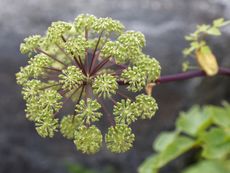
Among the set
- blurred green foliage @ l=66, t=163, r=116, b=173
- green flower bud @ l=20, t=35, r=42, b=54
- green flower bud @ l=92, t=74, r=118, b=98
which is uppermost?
green flower bud @ l=20, t=35, r=42, b=54

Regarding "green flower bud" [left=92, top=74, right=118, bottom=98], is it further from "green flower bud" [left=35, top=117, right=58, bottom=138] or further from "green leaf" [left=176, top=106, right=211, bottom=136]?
"green leaf" [left=176, top=106, right=211, bottom=136]

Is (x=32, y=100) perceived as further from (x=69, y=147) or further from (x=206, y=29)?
(x=69, y=147)

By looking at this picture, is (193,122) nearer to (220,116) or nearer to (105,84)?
(220,116)

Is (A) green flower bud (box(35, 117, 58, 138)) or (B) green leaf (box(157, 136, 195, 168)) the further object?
(B) green leaf (box(157, 136, 195, 168))

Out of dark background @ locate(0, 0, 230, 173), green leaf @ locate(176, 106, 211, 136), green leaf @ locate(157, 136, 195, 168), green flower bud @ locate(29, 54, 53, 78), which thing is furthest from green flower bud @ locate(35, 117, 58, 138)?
dark background @ locate(0, 0, 230, 173)

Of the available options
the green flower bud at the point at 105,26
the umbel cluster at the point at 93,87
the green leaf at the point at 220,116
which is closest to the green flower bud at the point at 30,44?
the umbel cluster at the point at 93,87

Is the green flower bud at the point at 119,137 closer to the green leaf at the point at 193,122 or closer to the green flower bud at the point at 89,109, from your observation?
the green flower bud at the point at 89,109

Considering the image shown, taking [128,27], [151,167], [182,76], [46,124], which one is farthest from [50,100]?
[128,27]
